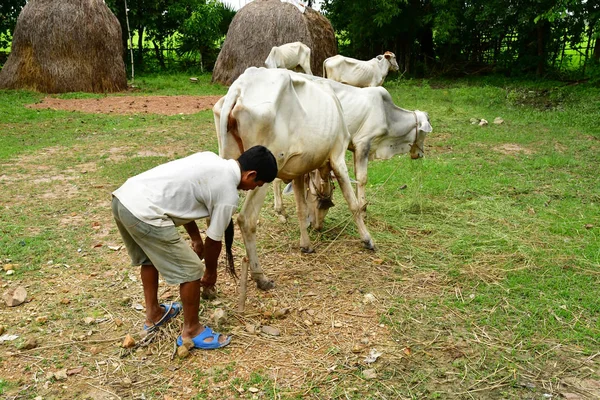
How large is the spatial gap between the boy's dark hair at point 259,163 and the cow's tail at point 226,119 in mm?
820

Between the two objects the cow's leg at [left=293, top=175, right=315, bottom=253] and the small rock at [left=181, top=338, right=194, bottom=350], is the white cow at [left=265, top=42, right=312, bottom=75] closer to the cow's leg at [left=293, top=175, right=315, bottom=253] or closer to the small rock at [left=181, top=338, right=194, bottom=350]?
the cow's leg at [left=293, top=175, right=315, bottom=253]

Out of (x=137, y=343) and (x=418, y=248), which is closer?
(x=137, y=343)

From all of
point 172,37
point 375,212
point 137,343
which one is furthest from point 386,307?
point 172,37

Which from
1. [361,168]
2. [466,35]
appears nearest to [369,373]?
[361,168]

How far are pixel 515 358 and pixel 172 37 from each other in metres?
20.2

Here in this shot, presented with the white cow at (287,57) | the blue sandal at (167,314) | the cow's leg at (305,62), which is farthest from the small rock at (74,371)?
the cow's leg at (305,62)

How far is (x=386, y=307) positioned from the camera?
4223mm

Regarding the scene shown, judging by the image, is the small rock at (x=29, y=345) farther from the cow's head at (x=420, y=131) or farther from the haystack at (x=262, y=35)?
the haystack at (x=262, y=35)

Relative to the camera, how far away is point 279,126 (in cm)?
439

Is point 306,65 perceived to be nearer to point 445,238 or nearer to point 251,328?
point 445,238

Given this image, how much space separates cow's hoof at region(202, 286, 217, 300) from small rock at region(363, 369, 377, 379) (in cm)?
138

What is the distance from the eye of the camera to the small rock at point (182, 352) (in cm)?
348

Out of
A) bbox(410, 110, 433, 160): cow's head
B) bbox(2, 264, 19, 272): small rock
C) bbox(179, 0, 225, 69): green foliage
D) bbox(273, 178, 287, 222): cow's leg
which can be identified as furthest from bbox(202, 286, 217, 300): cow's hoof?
bbox(179, 0, 225, 69): green foliage

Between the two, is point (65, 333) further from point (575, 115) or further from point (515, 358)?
point (575, 115)
